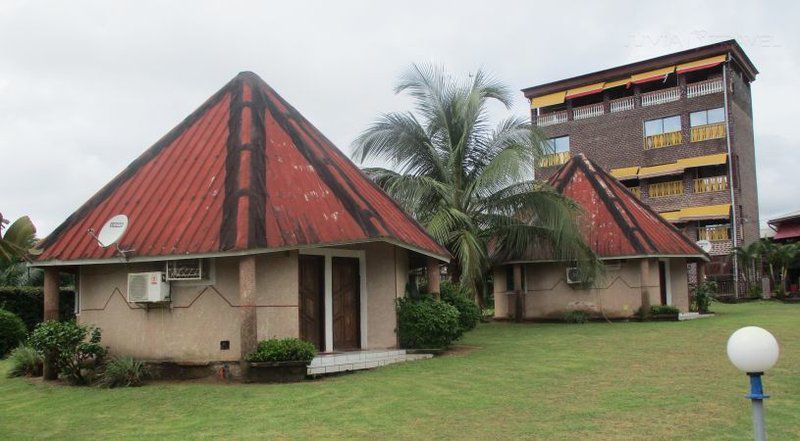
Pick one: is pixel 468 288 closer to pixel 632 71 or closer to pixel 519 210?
pixel 519 210

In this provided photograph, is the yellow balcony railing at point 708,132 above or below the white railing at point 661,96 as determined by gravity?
below

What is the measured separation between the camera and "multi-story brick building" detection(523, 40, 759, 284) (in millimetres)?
38938

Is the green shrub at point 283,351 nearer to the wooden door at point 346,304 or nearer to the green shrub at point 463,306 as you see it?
the wooden door at point 346,304

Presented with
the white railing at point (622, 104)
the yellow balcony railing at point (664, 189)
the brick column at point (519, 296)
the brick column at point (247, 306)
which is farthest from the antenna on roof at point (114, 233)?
the white railing at point (622, 104)

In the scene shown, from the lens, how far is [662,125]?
41.7 metres

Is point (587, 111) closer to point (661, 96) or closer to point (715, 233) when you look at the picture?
point (661, 96)

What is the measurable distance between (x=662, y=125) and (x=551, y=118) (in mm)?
7271

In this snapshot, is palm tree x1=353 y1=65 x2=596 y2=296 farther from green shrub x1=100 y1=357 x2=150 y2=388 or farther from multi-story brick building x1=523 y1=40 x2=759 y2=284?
multi-story brick building x1=523 y1=40 x2=759 y2=284

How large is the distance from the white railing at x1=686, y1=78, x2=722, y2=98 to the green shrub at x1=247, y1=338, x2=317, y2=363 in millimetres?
34673

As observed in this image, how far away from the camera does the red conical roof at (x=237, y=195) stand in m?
12.0

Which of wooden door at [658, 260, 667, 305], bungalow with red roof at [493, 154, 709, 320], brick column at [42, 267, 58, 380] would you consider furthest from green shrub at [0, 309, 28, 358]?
wooden door at [658, 260, 667, 305]

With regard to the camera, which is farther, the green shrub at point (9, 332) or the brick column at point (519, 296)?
the brick column at point (519, 296)

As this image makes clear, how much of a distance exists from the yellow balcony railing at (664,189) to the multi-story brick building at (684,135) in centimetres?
5

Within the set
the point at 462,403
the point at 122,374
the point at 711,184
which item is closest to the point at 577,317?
the point at 462,403
